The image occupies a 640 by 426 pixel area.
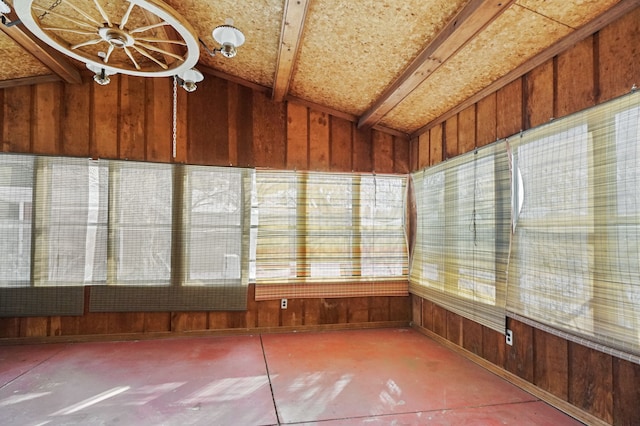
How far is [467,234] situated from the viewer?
10.3 ft

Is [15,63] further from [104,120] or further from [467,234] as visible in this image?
[467,234]

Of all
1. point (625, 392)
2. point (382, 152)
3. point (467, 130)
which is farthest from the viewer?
point (382, 152)

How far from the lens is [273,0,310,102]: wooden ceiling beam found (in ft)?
7.61

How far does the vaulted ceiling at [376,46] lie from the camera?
7.02ft

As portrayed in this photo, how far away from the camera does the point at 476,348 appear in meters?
3.12

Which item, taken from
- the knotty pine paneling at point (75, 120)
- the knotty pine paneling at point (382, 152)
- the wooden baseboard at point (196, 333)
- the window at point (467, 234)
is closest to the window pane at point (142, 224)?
the knotty pine paneling at point (75, 120)

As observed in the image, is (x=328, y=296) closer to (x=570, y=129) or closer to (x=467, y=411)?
(x=467, y=411)

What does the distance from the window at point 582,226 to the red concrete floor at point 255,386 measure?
0.71 metres

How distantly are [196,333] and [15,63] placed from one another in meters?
3.18

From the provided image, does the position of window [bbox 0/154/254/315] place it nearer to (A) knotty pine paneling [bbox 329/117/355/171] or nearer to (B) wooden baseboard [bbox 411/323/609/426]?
(A) knotty pine paneling [bbox 329/117/355/171]

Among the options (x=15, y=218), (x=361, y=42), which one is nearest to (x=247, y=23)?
(x=361, y=42)

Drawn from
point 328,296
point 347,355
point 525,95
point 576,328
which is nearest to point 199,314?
point 328,296

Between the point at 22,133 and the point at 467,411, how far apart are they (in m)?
4.75

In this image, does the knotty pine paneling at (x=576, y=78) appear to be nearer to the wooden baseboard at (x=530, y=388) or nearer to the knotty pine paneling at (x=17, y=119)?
the wooden baseboard at (x=530, y=388)
